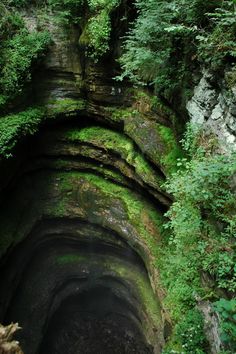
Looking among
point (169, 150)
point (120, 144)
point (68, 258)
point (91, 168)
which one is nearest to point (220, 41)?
point (169, 150)

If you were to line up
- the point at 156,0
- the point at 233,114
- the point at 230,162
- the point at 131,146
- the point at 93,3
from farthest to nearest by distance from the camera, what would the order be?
the point at 131,146, the point at 93,3, the point at 156,0, the point at 233,114, the point at 230,162

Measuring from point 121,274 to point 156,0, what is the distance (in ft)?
23.8

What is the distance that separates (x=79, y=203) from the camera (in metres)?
10.2

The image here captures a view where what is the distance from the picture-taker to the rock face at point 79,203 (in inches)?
343

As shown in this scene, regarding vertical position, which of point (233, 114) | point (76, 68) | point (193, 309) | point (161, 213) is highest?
point (76, 68)

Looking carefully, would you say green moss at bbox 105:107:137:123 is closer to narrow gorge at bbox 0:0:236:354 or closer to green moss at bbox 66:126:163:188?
narrow gorge at bbox 0:0:236:354

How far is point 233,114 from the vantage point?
14.6 feet

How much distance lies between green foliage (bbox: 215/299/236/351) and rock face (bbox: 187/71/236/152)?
2.03m

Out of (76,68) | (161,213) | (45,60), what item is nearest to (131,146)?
(161,213)

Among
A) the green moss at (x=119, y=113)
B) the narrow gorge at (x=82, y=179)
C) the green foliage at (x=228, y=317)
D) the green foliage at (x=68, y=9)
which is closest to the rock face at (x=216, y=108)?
the narrow gorge at (x=82, y=179)

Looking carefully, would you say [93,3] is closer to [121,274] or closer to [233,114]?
[233,114]

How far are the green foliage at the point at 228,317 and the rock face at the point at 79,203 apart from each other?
15.7 ft

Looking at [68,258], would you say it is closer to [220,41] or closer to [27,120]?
[27,120]

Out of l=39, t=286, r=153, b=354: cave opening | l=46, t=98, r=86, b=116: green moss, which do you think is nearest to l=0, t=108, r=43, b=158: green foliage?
l=46, t=98, r=86, b=116: green moss
